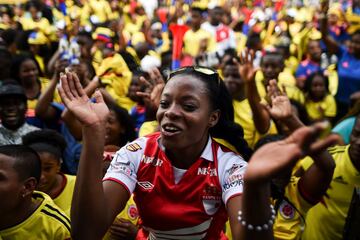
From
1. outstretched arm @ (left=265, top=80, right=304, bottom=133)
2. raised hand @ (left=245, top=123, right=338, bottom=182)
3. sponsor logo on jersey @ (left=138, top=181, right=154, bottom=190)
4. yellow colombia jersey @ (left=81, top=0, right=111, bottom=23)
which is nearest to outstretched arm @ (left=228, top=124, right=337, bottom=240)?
raised hand @ (left=245, top=123, right=338, bottom=182)

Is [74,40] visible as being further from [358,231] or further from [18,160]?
[358,231]

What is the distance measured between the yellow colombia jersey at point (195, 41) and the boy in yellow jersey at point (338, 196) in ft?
18.4

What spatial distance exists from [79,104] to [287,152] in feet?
3.18

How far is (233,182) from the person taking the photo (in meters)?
2.36

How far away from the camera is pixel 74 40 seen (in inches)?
301

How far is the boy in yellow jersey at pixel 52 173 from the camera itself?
3.45 metres

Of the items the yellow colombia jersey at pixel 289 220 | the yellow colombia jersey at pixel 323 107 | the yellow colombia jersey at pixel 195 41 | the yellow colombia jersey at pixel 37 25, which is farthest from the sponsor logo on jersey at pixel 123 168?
the yellow colombia jersey at pixel 37 25

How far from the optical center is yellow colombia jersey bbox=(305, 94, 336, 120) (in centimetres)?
648

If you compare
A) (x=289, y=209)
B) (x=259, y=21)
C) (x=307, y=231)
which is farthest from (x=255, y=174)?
(x=259, y=21)

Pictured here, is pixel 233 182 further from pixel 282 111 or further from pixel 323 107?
pixel 323 107

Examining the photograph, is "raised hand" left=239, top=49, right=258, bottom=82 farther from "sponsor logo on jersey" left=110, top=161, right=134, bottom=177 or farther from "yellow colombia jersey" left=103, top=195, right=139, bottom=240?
"sponsor logo on jersey" left=110, top=161, right=134, bottom=177

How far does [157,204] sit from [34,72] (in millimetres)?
3536

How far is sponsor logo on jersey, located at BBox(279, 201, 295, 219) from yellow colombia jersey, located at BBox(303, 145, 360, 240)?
0.31 meters

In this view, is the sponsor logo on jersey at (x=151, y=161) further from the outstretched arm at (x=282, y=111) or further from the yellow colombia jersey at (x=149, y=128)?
the yellow colombia jersey at (x=149, y=128)
